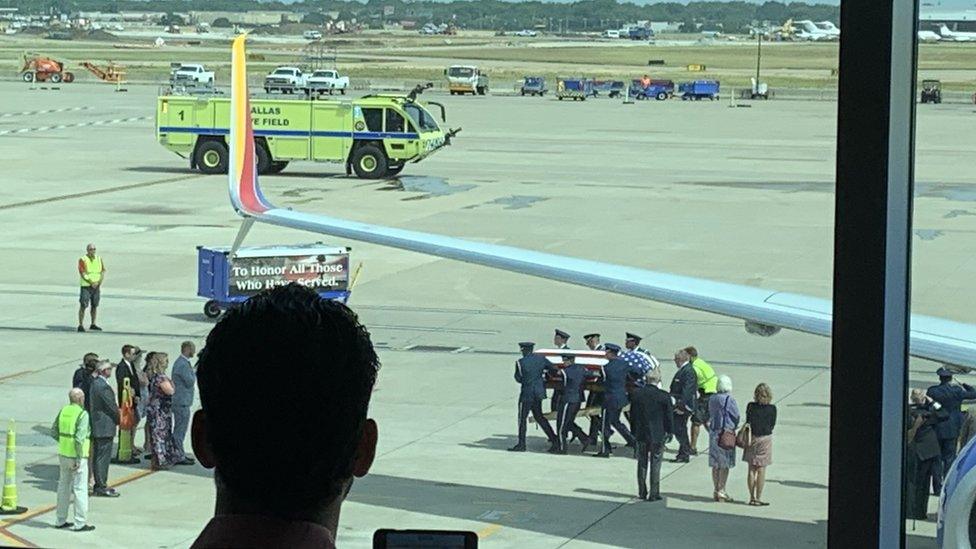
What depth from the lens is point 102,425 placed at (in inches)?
424

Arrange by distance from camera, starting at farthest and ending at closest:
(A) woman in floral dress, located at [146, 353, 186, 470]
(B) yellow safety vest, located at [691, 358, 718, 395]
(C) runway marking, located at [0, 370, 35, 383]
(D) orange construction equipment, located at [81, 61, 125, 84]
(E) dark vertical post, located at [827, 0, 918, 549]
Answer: (D) orange construction equipment, located at [81, 61, 125, 84]
(C) runway marking, located at [0, 370, 35, 383]
(B) yellow safety vest, located at [691, 358, 718, 395]
(A) woman in floral dress, located at [146, 353, 186, 470]
(E) dark vertical post, located at [827, 0, 918, 549]

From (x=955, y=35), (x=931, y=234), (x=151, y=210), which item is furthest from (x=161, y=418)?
(x=151, y=210)

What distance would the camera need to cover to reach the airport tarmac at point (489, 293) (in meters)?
10.0

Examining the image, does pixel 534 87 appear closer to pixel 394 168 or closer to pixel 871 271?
pixel 394 168

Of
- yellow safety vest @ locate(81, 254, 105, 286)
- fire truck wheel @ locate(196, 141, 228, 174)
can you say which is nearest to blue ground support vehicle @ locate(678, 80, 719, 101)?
fire truck wheel @ locate(196, 141, 228, 174)

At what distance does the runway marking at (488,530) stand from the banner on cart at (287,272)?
22.9 feet

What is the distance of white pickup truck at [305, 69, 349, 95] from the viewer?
5919 centimetres

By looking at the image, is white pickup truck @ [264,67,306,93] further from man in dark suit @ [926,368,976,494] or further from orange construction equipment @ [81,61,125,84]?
man in dark suit @ [926,368,976,494]

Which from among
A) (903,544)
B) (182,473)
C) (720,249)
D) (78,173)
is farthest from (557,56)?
(903,544)

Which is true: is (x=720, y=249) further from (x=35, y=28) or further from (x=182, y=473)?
(x=35, y=28)

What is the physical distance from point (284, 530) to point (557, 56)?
301 feet

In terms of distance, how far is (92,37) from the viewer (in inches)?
3351

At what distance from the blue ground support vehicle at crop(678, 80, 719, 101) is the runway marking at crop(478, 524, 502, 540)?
5853 cm

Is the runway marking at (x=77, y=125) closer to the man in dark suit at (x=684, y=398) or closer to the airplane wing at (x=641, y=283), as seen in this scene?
the man in dark suit at (x=684, y=398)
